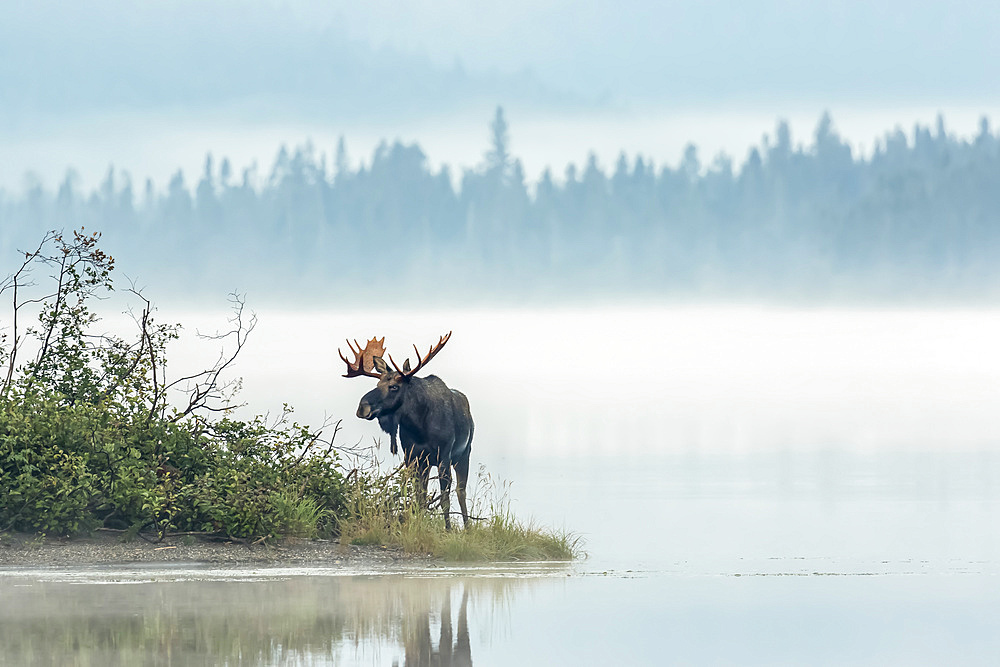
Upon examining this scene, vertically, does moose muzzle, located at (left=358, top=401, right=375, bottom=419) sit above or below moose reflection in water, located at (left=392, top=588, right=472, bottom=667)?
above

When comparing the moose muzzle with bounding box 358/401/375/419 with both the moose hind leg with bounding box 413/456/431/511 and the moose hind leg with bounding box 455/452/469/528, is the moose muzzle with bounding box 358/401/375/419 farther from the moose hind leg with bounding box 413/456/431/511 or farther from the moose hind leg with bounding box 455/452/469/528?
the moose hind leg with bounding box 455/452/469/528

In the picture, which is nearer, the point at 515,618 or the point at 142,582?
the point at 515,618

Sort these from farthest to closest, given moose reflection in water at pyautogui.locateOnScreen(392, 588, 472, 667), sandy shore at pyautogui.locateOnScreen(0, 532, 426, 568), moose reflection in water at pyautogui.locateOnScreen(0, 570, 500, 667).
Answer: sandy shore at pyautogui.locateOnScreen(0, 532, 426, 568) → moose reflection in water at pyautogui.locateOnScreen(0, 570, 500, 667) → moose reflection in water at pyautogui.locateOnScreen(392, 588, 472, 667)

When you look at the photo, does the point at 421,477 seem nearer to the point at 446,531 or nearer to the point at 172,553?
the point at 446,531

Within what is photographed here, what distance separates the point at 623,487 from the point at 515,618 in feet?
140

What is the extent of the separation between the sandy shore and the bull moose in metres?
1.82

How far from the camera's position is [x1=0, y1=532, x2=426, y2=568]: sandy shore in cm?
1953

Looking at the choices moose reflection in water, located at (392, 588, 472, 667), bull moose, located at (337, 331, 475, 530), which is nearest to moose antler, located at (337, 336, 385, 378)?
bull moose, located at (337, 331, 475, 530)

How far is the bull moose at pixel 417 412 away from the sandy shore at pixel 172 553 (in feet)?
5.98

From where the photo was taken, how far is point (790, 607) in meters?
16.3

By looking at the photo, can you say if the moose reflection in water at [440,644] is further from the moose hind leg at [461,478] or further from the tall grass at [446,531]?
the moose hind leg at [461,478]

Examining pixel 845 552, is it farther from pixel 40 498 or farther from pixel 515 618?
pixel 40 498

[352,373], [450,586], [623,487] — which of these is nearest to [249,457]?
[352,373]

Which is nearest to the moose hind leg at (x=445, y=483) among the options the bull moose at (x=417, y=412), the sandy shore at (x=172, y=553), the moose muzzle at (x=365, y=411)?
the bull moose at (x=417, y=412)
